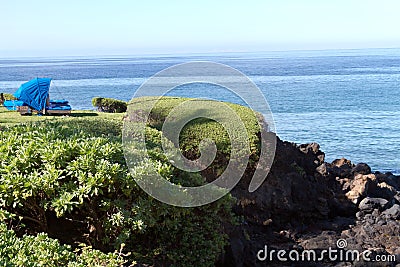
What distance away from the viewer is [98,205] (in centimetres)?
707

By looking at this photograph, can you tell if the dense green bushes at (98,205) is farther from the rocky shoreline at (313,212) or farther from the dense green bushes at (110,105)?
the dense green bushes at (110,105)

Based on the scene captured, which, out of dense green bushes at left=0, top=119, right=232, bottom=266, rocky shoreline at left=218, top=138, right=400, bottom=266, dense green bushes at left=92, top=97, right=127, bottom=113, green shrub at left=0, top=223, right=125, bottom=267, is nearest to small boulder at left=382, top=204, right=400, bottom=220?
rocky shoreline at left=218, top=138, right=400, bottom=266

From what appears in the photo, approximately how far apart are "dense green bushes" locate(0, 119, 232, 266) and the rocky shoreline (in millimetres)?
2020

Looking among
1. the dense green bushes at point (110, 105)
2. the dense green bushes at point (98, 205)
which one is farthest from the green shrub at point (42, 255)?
the dense green bushes at point (110, 105)

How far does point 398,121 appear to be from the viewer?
36.2 meters

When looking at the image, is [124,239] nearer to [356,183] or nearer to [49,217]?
[49,217]

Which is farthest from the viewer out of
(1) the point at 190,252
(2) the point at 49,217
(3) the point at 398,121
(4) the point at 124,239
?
(3) the point at 398,121

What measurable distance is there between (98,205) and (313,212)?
25.2 feet

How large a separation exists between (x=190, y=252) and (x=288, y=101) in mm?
41107

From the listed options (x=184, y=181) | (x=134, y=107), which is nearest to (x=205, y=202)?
(x=184, y=181)

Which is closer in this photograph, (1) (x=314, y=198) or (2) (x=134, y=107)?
(1) (x=314, y=198)

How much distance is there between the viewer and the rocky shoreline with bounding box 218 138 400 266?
36.9ft

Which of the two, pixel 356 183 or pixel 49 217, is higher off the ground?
pixel 49 217

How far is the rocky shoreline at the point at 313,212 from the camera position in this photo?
11250mm
